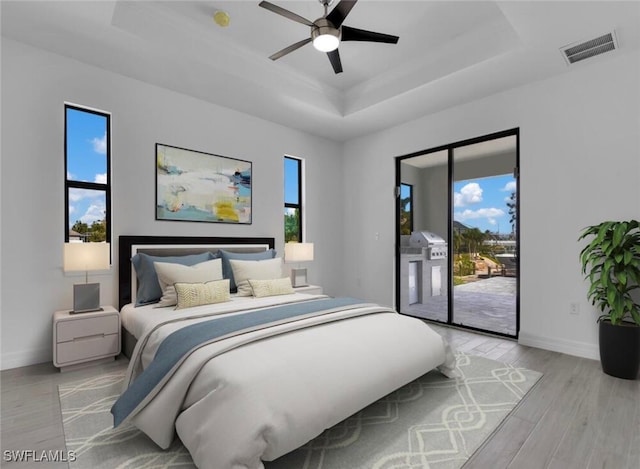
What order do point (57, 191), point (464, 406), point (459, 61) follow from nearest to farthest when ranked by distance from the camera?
point (464, 406), point (57, 191), point (459, 61)

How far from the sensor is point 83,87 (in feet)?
10.6

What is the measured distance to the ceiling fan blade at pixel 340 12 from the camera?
2.15 meters

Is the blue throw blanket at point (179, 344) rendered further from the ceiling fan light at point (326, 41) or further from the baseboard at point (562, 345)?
the baseboard at point (562, 345)

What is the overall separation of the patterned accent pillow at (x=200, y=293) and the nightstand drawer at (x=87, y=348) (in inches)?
27.2

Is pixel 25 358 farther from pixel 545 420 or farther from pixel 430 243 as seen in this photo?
pixel 430 243

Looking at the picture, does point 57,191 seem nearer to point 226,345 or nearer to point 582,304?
point 226,345

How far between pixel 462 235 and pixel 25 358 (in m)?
4.70

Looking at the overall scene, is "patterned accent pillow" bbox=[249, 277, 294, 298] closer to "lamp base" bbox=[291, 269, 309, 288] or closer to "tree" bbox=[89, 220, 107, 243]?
"lamp base" bbox=[291, 269, 309, 288]

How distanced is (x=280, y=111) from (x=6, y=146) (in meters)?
2.75

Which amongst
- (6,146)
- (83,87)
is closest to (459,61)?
(83,87)

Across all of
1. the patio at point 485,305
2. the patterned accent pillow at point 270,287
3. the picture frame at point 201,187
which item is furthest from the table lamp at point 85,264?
the patio at point 485,305

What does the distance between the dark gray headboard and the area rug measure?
0.98 metres

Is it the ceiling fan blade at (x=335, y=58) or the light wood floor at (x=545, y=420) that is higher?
the ceiling fan blade at (x=335, y=58)

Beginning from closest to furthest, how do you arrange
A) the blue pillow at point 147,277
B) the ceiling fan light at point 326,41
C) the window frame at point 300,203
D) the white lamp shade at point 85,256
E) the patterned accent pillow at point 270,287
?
the ceiling fan light at point 326,41
the white lamp shade at point 85,256
the blue pillow at point 147,277
the patterned accent pillow at point 270,287
the window frame at point 300,203
